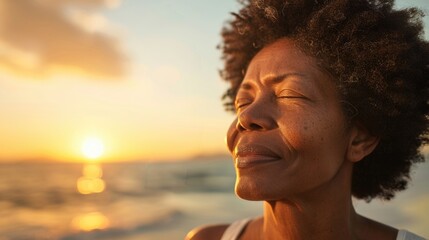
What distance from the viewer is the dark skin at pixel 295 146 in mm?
2754

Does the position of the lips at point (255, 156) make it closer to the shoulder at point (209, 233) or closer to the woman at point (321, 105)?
the woman at point (321, 105)

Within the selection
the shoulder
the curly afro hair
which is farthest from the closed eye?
the shoulder

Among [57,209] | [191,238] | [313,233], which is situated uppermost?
[57,209]

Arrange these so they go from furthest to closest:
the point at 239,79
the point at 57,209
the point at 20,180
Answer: the point at 20,180
the point at 57,209
the point at 239,79

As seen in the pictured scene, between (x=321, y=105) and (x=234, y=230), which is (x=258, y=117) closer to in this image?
(x=321, y=105)

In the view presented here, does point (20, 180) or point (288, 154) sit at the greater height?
point (20, 180)

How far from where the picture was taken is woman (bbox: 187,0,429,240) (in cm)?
278

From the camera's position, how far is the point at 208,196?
591 inches

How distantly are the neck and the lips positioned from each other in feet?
1.26

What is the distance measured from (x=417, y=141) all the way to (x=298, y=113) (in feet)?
4.20

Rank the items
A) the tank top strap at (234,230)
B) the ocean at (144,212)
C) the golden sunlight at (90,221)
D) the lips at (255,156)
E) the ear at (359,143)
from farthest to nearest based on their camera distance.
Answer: the golden sunlight at (90,221) < the ocean at (144,212) < the tank top strap at (234,230) < the ear at (359,143) < the lips at (255,156)

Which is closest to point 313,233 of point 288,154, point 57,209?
point 288,154

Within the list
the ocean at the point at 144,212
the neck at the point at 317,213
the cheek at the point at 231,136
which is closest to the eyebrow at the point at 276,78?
the cheek at the point at 231,136

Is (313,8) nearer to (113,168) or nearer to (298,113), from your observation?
(298,113)
